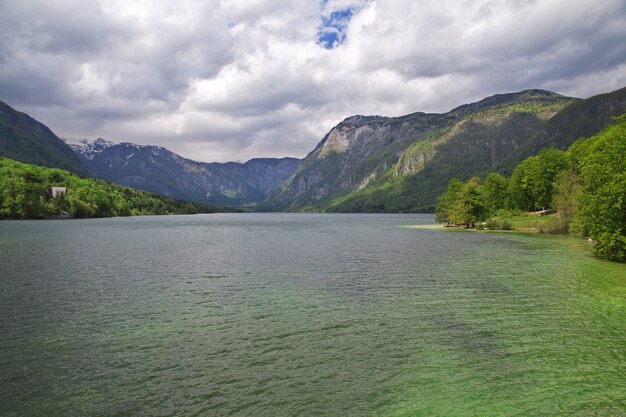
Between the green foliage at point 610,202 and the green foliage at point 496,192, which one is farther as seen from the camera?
the green foliage at point 496,192

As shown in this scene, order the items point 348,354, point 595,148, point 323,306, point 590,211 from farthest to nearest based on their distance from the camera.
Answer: point 595,148, point 590,211, point 323,306, point 348,354

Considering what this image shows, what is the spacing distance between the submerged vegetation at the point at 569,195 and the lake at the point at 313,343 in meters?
9.90

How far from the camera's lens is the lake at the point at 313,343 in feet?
52.4

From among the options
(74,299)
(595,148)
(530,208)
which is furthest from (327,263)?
(530,208)

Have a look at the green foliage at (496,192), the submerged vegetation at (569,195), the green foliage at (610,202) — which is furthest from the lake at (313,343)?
the green foliage at (496,192)

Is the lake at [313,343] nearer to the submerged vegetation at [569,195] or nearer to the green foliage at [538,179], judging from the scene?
the submerged vegetation at [569,195]

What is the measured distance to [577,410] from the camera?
49.5 ft

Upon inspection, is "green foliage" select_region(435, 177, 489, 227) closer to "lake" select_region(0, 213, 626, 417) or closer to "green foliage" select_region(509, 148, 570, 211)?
"green foliage" select_region(509, 148, 570, 211)

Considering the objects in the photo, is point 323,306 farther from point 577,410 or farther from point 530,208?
point 530,208

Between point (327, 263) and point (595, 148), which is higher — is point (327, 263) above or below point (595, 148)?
below

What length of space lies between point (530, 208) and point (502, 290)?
123 metres

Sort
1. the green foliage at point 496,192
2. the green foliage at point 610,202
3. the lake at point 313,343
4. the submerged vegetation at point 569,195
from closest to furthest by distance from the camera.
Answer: the lake at point 313,343 < the green foliage at point 610,202 < the submerged vegetation at point 569,195 < the green foliage at point 496,192

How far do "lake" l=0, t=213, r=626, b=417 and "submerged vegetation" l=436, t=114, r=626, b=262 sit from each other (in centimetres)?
990

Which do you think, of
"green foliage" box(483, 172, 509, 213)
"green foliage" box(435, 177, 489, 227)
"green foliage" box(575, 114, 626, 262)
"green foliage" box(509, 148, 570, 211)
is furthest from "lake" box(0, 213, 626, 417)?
"green foliage" box(483, 172, 509, 213)
